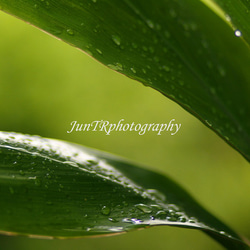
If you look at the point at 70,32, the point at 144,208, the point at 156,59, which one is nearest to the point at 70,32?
the point at 70,32

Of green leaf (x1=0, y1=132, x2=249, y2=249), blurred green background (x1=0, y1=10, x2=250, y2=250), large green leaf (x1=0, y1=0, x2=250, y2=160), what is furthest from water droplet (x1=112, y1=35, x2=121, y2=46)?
blurred green background (x1=0, y1=10, x2=250, y2=250)

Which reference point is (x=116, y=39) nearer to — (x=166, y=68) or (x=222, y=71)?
(x=166, y=68)

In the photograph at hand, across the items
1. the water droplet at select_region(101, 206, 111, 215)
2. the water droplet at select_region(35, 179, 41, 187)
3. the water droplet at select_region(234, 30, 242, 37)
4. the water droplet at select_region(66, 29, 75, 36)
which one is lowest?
the water droplet at select_region(101, 206, 111, 215)

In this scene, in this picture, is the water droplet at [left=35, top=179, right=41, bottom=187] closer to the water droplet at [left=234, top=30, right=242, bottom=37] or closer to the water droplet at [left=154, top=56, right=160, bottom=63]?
the water droplet at [left=154, top=56, right=160, bottom=63]

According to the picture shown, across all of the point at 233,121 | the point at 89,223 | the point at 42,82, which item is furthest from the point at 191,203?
the point at 42,82

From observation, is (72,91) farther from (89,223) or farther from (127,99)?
(89,223)

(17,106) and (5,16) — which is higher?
(5,16)

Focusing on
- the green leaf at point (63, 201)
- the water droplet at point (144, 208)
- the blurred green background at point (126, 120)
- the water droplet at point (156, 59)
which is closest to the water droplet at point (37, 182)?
the green leaf at point (63, 201)

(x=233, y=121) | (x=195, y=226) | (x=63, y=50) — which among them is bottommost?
(x=195, y=226)
